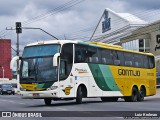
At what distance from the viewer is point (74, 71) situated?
977 inches

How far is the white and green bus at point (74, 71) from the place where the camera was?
2381cm

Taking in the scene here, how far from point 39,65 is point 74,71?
2.03m

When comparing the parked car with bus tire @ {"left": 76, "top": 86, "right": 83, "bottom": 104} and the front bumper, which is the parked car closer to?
bus tire @ {"left": 76, "top": 86, "right": 83, "bottom": 104}

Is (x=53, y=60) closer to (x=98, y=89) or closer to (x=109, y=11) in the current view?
(x=98, y=89)

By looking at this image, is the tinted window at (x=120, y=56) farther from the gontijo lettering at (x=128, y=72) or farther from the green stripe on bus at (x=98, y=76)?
the green stripe on bus at (x=98, y=76)

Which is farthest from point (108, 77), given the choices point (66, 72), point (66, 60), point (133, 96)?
point (66, 60)

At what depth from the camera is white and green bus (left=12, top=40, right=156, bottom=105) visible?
938 inches

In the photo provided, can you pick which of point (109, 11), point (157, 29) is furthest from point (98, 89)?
point (109, 11)

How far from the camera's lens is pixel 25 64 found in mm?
24656

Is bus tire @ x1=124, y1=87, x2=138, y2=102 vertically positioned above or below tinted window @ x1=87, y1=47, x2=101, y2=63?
below

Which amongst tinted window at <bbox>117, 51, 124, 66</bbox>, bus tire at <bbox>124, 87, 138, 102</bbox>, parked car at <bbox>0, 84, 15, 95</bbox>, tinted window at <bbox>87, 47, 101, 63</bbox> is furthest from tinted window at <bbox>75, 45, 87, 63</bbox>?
parked car at <bbox>0, 84, 15, 95</bbox>

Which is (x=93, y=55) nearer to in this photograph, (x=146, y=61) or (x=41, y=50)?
(x=41, y=50)

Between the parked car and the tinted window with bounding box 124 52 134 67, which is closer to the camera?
the tinted window with bounding box 124 52 134 67

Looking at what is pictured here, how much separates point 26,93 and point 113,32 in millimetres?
89160
